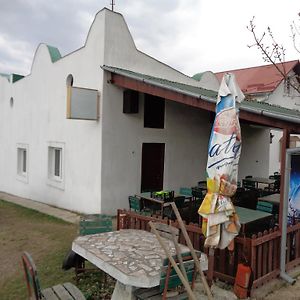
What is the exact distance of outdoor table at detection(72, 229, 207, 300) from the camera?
11.5 feet

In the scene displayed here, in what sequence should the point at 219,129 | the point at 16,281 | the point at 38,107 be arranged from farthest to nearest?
1. the point at 38,107
2. the point at 16,281
3. the point at 219,129

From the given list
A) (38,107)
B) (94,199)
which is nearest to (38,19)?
(38,107)

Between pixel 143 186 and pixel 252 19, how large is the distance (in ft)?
20.3

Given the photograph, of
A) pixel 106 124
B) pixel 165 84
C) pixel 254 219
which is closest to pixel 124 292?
pixel 254 219

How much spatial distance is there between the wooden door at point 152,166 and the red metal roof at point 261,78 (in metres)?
12.2

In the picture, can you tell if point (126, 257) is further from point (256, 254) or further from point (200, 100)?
point (200, 100)

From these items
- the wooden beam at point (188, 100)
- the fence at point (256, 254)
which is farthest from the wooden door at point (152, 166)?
the fence at point (256, 254)

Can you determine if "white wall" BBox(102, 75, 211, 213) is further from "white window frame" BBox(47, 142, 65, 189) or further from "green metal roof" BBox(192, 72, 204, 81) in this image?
"white window frame" BBox(47, 142, 65, 189)

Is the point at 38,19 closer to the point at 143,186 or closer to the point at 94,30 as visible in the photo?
the point at 94,30

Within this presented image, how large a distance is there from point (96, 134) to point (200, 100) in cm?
403

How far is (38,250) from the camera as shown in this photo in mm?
6809

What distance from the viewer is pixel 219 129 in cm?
450

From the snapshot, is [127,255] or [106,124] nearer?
[127,255]

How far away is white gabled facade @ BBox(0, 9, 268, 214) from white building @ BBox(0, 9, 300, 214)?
0.03 m
